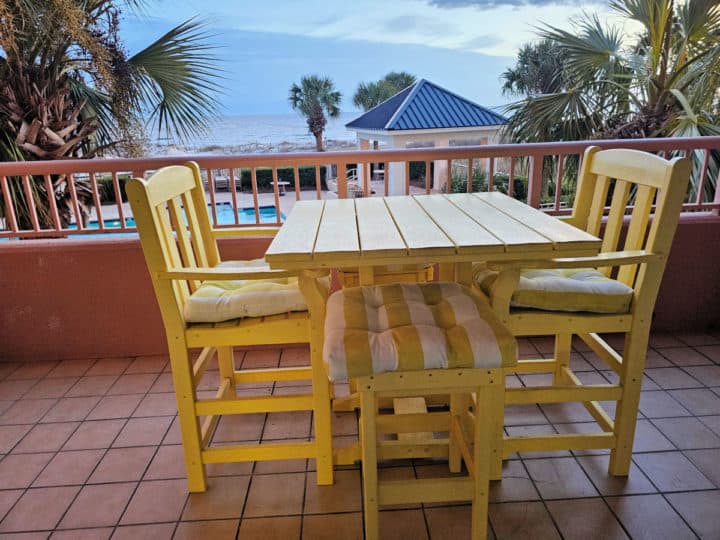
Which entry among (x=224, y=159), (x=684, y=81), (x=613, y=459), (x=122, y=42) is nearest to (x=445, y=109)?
(x=684, y=81)

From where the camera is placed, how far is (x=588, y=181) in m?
2.07

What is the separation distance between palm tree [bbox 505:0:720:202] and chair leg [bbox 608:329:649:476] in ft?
12.2

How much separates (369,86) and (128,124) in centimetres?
2399

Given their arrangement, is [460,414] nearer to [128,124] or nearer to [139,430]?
[139,430]

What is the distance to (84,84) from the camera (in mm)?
4117

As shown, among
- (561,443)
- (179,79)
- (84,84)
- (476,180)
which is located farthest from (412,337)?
(476,180)

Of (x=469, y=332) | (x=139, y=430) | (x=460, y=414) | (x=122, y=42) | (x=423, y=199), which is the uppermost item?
(x=122, y=42)

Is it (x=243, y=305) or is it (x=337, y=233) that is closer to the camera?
(x=337, y=233)

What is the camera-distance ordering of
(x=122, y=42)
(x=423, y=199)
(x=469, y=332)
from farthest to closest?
1. (x=122, y=42)
2. (x=423, y=199)
3. (x=469, y=332)

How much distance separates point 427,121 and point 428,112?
1.71ft

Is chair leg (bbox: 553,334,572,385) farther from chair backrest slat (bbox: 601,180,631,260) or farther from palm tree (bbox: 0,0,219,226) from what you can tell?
palm tree (bbox: 0,0,219,226)

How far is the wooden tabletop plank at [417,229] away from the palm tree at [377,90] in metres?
25.2

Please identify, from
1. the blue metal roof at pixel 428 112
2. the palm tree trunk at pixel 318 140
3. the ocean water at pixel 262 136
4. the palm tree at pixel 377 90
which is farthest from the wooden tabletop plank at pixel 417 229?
the palm tree at pixel 377 90

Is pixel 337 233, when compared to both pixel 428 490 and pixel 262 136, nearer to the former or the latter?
pixel 428 490
